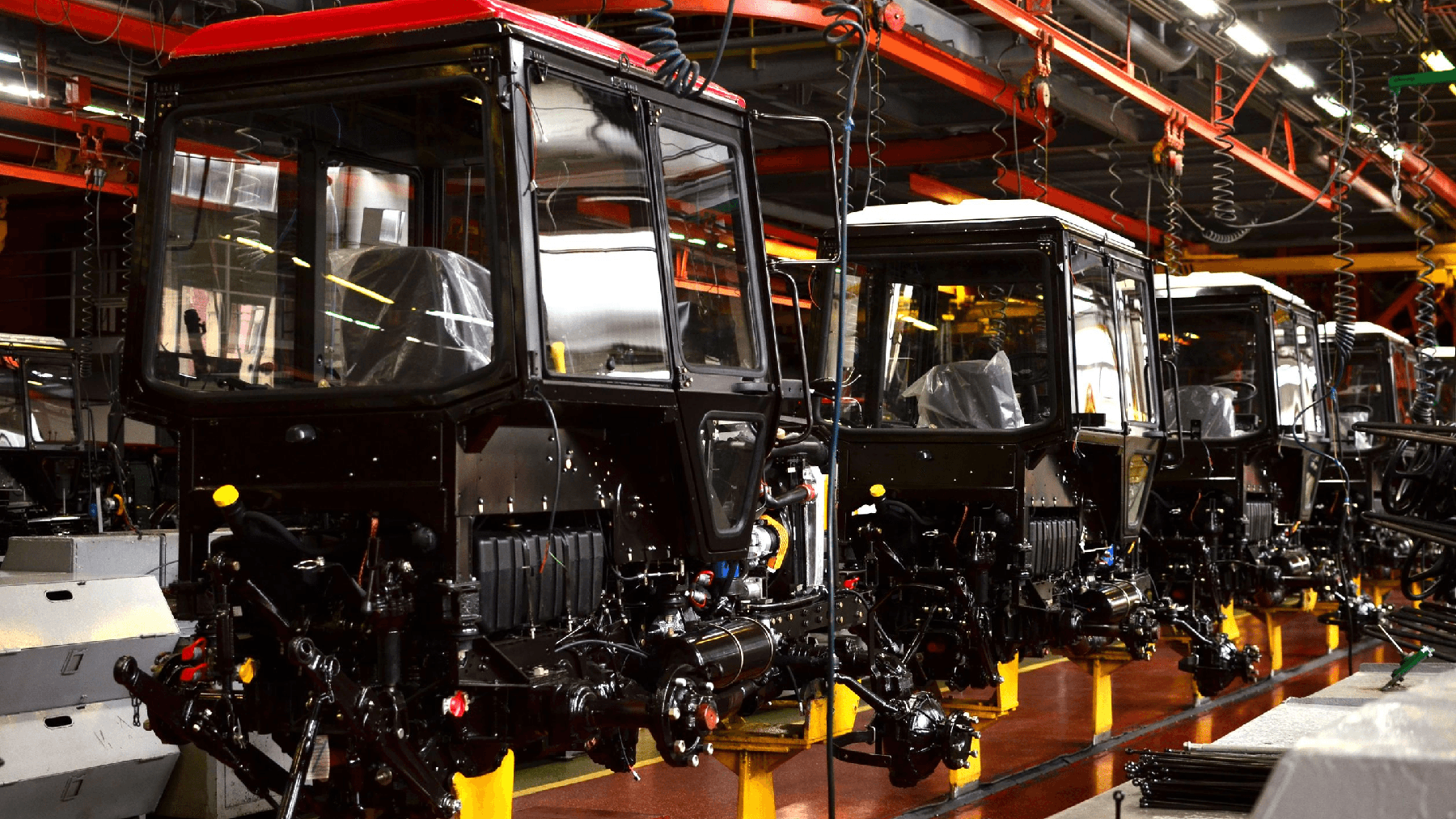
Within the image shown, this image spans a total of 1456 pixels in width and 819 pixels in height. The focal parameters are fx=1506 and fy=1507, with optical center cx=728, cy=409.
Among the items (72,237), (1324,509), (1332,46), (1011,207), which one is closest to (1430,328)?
(1324,509)

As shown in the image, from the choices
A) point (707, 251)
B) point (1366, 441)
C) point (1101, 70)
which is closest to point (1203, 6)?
point (1101, 70)

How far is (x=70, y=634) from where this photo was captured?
18.8ft

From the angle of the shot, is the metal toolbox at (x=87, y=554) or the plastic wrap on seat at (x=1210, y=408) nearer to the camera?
the metal toolbox at (x=87, y=554)

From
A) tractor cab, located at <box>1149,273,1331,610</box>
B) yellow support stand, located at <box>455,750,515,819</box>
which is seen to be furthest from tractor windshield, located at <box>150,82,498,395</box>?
tractor cab, located at <box>1149,273,1331,610</box>

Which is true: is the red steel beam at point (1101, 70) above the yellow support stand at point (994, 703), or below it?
above

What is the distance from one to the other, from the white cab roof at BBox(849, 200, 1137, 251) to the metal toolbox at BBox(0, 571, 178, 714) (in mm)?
3525

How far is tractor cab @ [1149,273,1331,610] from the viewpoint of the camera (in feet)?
30.7

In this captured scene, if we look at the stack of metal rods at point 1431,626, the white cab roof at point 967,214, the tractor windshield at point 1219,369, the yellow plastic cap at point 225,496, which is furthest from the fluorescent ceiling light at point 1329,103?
the yellow plastic cap at point 225,496

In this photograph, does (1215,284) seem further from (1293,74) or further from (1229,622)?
(1229,622)

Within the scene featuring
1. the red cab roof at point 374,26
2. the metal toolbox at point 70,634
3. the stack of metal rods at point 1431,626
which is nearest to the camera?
the red cab roof at point 374,26

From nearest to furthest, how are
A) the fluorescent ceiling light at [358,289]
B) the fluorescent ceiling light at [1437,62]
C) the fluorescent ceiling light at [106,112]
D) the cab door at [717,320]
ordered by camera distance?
the fluorescent ceiling light at [358,289], the cab door at [717,320], the fluorescent ceiling light at [1437,62], the fluorescent ceiling light at [106,112]

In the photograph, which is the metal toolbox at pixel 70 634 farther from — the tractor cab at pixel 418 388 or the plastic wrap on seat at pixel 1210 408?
the plastic wrap on seat at pixel 1210 408

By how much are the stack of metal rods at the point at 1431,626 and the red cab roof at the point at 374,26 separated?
276cm

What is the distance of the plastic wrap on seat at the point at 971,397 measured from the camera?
22.1ft
